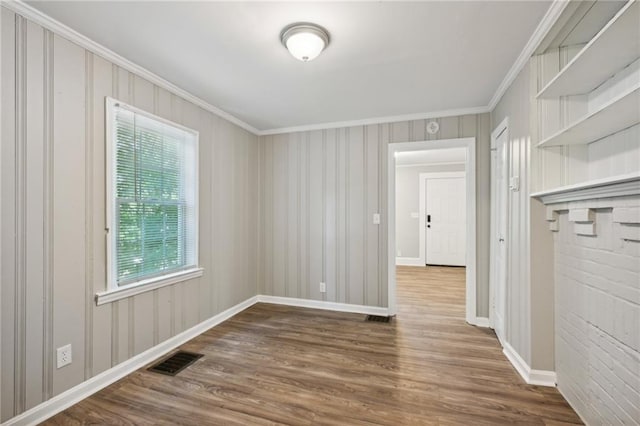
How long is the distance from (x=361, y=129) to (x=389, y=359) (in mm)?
2541

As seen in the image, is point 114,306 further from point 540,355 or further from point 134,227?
point 540,355

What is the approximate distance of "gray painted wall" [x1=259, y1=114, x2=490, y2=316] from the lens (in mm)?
3293

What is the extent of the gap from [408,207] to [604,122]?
219 inches

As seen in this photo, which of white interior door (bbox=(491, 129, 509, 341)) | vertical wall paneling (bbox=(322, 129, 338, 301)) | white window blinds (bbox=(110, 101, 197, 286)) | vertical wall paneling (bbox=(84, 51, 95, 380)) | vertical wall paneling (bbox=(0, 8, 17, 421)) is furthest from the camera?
vertical wall paneling (bbox=(322, 129, 338, 301))

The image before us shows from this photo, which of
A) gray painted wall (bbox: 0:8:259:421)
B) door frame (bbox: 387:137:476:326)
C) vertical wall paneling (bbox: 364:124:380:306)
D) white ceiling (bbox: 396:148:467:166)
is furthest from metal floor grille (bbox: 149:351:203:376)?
white ceiling (bbox: 396:148:467:166)

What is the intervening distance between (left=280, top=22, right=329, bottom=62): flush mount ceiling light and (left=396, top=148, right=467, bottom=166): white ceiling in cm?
403

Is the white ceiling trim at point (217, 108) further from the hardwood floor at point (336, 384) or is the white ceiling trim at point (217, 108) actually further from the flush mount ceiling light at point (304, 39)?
the hardwood floor at point (336, 384)

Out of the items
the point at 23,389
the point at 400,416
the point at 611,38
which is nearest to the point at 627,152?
the point at 611,38

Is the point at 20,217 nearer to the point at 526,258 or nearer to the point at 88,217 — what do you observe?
the point at 88,217

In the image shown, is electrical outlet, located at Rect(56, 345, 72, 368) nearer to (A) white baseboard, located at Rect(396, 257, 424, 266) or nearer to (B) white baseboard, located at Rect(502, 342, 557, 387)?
(B) white baseboard, located at Rect(502, 342, 557, 387)

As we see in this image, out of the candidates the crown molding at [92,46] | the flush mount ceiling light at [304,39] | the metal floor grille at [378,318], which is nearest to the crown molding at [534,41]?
the flush mount ceiling light at [304,39]

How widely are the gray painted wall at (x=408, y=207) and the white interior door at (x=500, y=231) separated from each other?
12.6 feet

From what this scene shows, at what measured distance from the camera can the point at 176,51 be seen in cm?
208

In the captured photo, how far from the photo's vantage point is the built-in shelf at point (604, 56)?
1224mm
